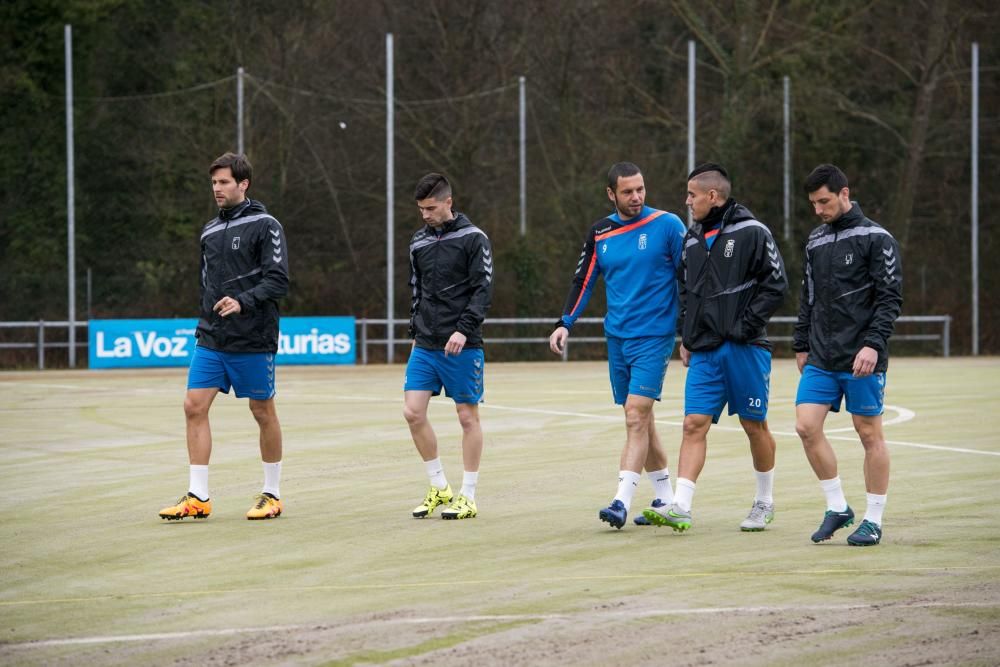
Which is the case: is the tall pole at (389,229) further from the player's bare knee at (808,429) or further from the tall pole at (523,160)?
the player's bare knee at (808,429)

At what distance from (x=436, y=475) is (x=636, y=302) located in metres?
1.91

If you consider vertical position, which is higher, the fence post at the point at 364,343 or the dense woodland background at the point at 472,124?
the dense woodland background at the point at 472,124

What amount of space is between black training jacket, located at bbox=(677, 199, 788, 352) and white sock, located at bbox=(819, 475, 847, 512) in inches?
34.6

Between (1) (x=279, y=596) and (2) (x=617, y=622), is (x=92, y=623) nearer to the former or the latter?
(1) (x=279, y=596)

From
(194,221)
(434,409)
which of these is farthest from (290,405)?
(194,221)

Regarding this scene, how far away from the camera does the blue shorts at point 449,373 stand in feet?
34.1

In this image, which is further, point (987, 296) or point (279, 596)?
point (987, 296)

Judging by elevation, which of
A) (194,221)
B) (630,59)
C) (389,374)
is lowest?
(389,374)

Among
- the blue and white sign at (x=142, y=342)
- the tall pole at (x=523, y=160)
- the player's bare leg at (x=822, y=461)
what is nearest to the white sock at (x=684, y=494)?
the player's bare leg at (x=822, y=461)

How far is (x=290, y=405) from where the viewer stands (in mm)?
21672

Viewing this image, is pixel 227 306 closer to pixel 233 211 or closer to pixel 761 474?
pixel 233 211

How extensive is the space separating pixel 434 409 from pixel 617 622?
1380cm

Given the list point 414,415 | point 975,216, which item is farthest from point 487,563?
point 975,216

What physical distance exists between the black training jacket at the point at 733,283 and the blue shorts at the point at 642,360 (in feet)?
0.96
